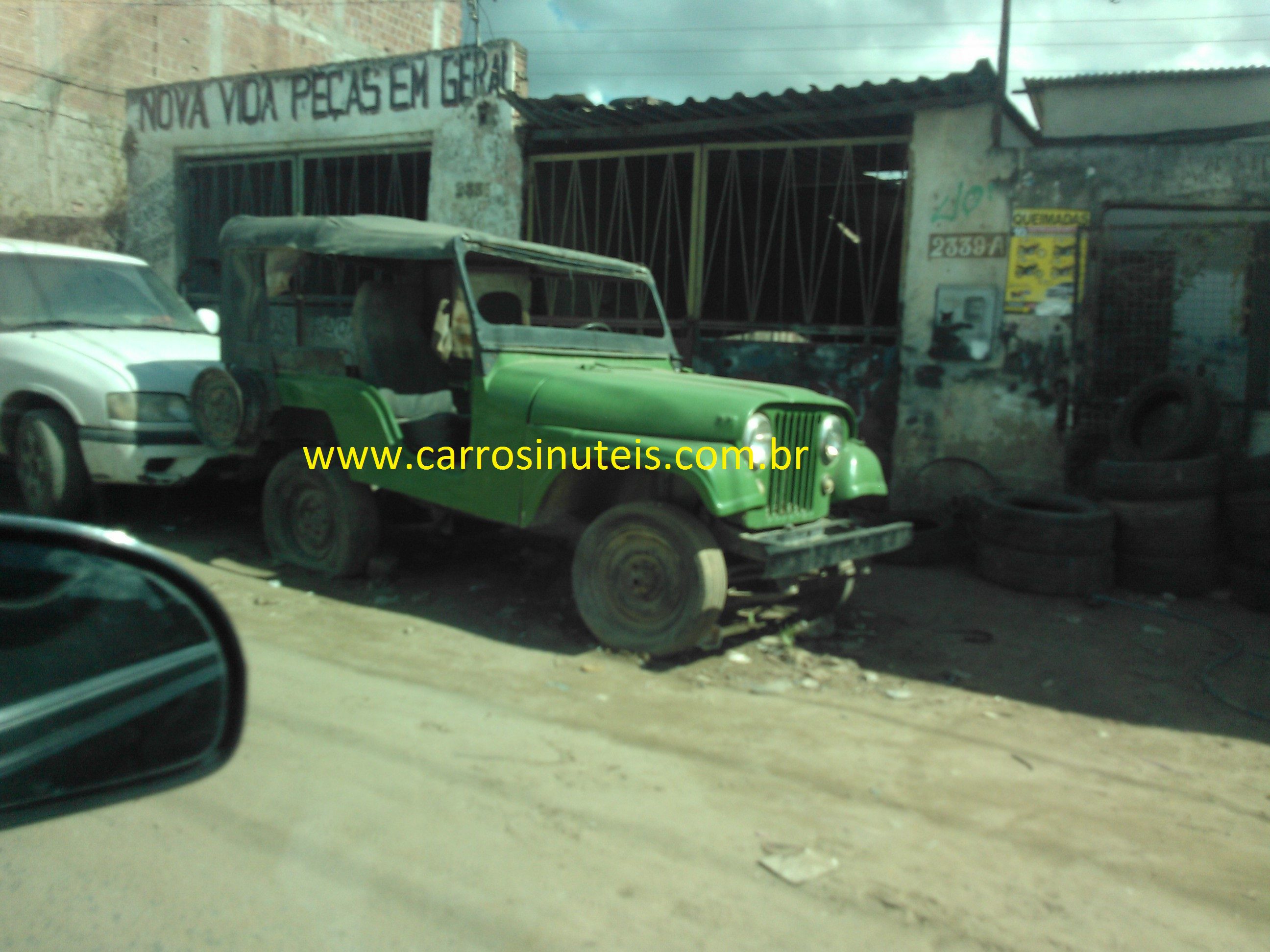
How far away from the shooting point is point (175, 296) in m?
7.43

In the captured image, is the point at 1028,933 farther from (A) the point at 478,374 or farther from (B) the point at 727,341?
(B) the point at 727,341

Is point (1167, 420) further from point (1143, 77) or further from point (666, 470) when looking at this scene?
point (1143, 77)

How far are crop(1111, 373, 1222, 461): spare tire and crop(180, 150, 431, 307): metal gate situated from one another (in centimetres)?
683

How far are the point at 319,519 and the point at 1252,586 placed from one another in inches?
215

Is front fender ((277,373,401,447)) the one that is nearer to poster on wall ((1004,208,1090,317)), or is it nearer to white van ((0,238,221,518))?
white van ((0,238,221,518))

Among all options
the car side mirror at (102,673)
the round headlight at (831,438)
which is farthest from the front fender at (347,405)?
the car side mirror at (102,673)

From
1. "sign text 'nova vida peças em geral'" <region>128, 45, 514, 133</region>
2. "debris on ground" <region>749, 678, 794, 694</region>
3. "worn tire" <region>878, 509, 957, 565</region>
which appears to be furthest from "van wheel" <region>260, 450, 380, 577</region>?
"sign text 'nova vida peças em geral'" <region>128, 45, 514, 133</region>

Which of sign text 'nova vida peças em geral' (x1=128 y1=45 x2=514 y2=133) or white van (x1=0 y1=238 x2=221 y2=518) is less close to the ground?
sign text 'nova vida peças em geral' (x1=128 y1=45 x2=514 y2=133)

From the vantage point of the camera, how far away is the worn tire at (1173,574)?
20.1 ft

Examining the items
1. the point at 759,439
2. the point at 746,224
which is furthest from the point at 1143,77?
the point at 759,439

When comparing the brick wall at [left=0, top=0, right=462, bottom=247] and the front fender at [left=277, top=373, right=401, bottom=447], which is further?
the brick wall at [left=0, top=0, right=462, bottom=247]

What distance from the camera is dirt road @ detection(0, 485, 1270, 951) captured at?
2479mm

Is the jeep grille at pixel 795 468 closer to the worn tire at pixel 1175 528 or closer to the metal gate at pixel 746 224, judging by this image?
the worn tire at pixel 1175 528

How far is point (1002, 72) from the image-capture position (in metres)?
7.25
